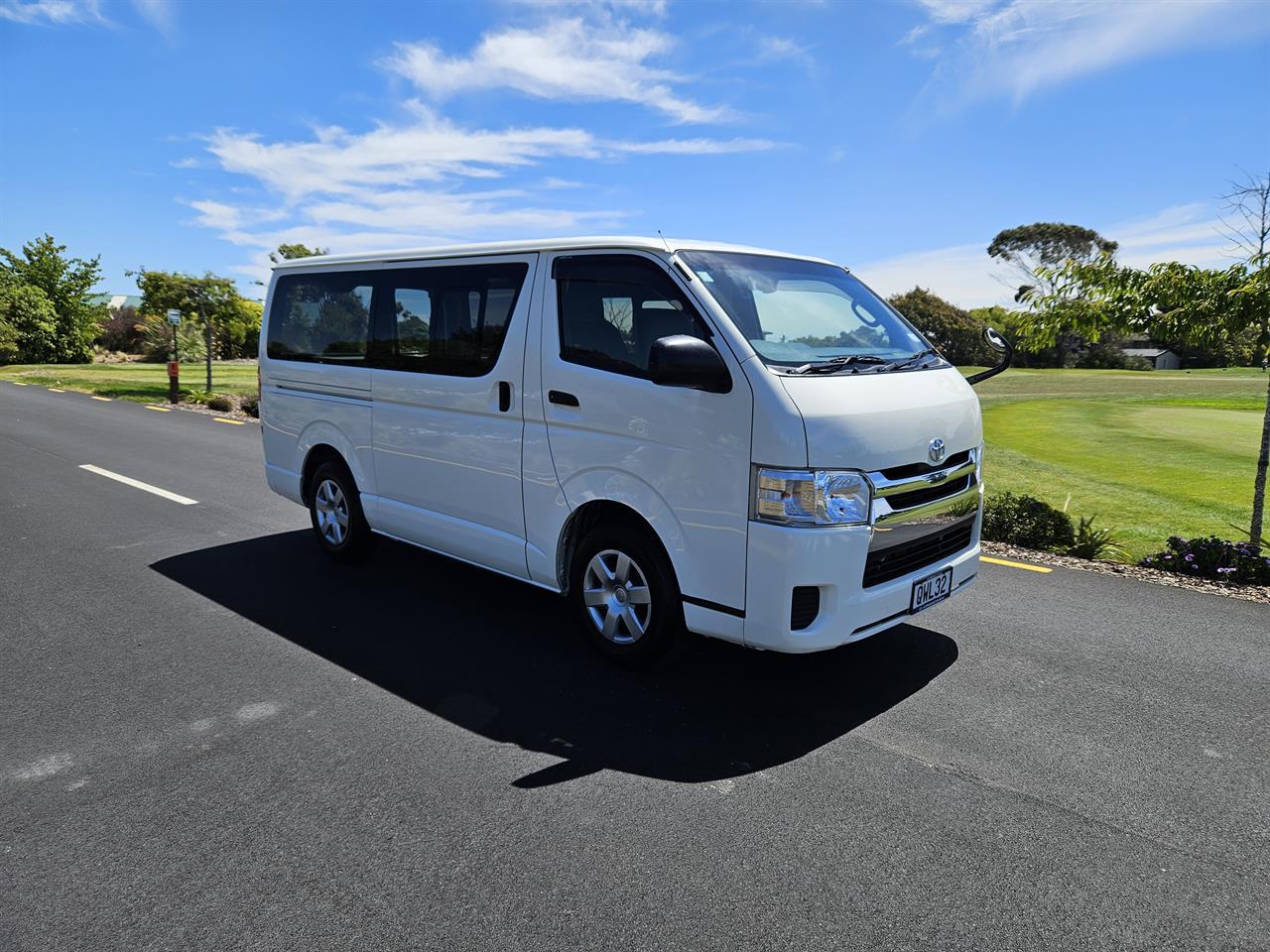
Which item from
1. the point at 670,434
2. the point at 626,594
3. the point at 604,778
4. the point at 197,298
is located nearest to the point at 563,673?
the point at 626,594

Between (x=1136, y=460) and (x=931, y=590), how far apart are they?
12.3m

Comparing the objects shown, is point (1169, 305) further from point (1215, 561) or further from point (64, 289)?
point (64, 289)

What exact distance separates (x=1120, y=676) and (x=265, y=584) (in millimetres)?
5291

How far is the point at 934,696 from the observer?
3984 mm

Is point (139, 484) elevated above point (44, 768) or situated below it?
above

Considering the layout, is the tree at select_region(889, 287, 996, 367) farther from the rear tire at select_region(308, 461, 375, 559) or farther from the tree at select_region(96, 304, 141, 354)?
the rear tire at select_region(308, 461, 375, 559)

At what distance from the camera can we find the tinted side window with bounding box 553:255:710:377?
3.86 meters

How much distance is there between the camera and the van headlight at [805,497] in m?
3.40

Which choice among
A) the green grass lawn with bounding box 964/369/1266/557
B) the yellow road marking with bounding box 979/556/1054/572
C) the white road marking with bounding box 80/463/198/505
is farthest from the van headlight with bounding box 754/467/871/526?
the white road marking with bounding box 80/463/198/505

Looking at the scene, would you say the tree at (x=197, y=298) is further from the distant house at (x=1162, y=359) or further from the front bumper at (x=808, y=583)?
the distant house at (x=1162, y=359)

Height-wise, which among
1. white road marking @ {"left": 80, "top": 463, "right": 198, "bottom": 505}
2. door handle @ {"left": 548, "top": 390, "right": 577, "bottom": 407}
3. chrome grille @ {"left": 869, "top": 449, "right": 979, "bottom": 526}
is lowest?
white road marking @ {"left": 80, "top": 463, "right": 198, "bottom": 505}

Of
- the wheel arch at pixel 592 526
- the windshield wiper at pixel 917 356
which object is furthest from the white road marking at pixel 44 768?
the windshield wiper at pixel 917 356

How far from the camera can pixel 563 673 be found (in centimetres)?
421

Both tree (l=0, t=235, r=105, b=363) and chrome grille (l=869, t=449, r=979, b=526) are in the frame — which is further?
tree (l=0, t=235, r=105, b=363)
